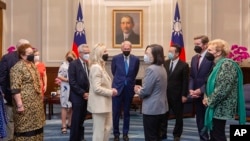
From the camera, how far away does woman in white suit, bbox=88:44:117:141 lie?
6195 mm

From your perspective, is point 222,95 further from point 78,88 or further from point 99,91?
point 78,88

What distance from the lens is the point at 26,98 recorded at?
605 cm

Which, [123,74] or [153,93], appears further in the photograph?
[123,74]

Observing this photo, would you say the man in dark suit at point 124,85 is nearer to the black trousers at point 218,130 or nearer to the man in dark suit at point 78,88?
the man in dark suit at point 78,88

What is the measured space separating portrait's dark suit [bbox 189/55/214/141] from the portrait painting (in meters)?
6.26

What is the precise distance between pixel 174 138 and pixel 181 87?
84cm

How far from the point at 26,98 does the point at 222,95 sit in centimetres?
240

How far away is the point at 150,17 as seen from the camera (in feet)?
44.3

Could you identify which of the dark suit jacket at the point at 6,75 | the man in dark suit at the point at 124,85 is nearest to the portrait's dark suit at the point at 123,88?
the man in dark suit at the point at 124,85

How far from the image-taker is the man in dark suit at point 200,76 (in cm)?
695

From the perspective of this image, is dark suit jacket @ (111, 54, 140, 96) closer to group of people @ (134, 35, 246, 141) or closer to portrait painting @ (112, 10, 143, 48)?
group of people @ (134, 35, 246, 141)

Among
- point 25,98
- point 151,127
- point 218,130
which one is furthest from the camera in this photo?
point 25,98

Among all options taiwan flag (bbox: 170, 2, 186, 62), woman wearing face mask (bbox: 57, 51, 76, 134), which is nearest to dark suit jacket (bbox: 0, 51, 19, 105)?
woman wearing face mask (bbox: 57, 51, 76, 134)

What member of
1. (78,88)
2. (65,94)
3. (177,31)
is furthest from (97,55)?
(177,31)
